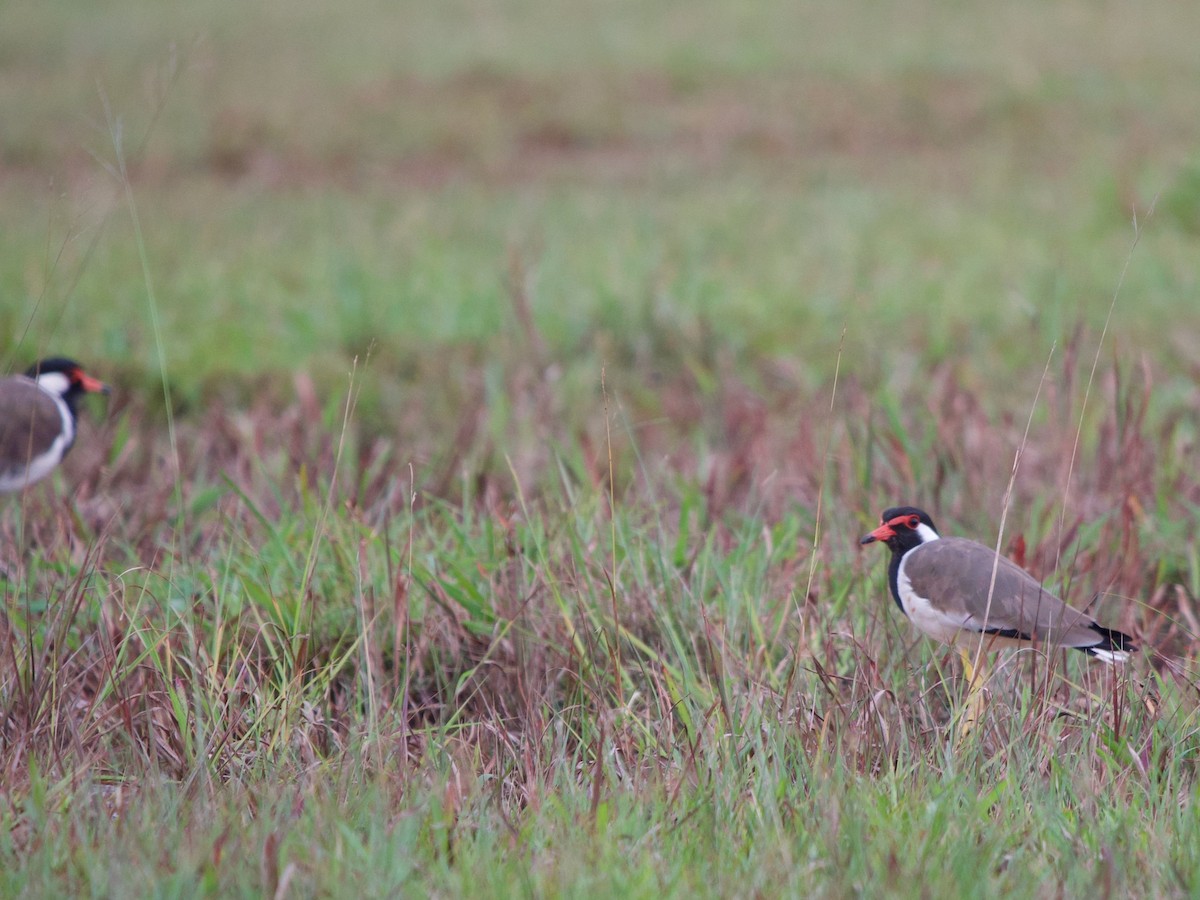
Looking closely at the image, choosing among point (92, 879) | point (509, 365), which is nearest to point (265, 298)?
point (509, 365)

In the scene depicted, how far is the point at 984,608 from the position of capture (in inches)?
108

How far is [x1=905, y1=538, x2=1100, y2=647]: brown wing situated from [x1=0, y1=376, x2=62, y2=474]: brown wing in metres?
2.70

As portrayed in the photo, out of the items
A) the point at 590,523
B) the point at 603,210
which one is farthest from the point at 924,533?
the point at 603,210

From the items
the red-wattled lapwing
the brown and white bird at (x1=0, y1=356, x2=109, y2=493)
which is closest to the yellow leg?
the red-wattled lapwing

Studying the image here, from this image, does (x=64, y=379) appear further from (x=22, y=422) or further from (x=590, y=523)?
(x=590, y=523)

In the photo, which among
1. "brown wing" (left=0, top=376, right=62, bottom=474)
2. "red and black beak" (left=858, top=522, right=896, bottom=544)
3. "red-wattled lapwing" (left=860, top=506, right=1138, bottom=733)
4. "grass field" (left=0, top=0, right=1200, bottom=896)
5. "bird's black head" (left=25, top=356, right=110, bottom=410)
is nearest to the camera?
"grass field" (left=0, top=0, right=1200, bottom=896)

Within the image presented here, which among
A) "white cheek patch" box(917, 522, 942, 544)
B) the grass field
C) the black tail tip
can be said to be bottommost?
the grass field

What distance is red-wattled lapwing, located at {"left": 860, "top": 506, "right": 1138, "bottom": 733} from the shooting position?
2711mm

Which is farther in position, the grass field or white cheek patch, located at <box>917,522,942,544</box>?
white cheek patch, located at <box>917,522,942,544</box>

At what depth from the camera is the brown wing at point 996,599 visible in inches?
107

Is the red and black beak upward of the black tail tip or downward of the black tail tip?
upward

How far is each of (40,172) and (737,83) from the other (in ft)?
22.7

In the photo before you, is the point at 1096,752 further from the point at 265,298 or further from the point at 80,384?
the point at 265,298

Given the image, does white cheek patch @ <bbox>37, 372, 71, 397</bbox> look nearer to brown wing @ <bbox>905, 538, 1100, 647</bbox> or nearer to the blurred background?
the blurred background
